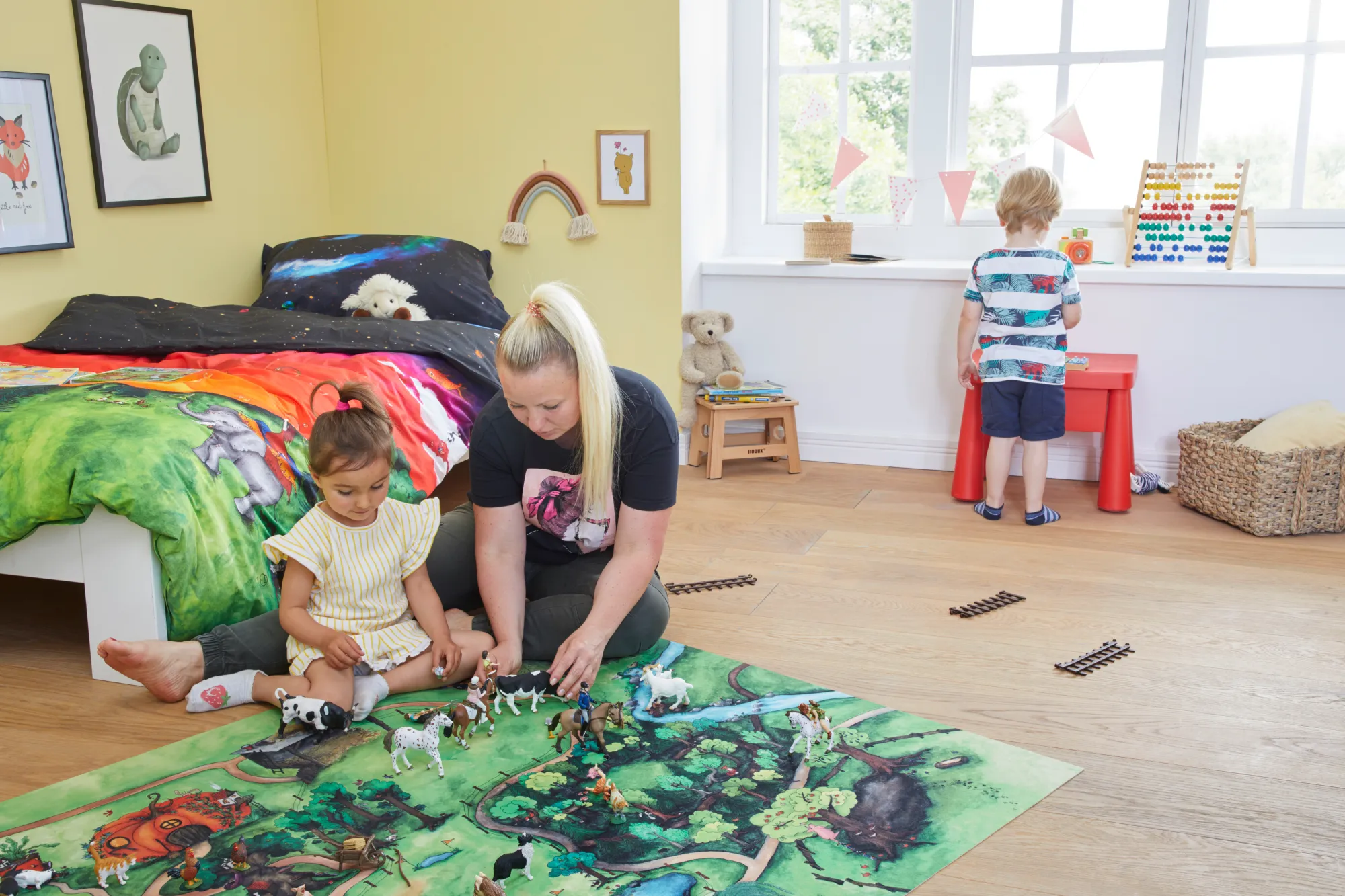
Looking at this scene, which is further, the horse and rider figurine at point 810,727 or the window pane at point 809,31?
the window pane at point 809,31

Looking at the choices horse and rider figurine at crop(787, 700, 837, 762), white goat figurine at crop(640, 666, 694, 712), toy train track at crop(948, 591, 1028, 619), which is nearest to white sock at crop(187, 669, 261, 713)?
white goat figurine at crop(640, 666, 694, 712)

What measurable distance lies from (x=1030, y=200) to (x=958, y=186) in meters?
0.64

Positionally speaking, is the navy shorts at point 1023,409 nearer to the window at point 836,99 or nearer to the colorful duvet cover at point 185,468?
the window at point 836,99

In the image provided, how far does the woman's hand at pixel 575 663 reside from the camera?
1.87 meters

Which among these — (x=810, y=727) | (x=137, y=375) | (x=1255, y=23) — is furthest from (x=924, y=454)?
(x=137, y=375)

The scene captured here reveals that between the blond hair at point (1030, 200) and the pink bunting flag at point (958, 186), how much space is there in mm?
→ 528

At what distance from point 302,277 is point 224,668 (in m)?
1.69

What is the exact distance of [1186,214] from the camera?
3.34 m

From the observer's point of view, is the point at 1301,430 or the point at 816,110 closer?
the point at 1301,430

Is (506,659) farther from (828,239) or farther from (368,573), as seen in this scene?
(828,239)

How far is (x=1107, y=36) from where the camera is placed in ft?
11.1

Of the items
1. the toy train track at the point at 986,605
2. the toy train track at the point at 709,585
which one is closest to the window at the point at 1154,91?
the toy train track at the point at 986,605

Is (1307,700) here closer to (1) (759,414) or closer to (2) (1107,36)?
(1) (759,414)

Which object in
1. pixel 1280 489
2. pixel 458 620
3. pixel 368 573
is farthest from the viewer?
pixel 1280 489
